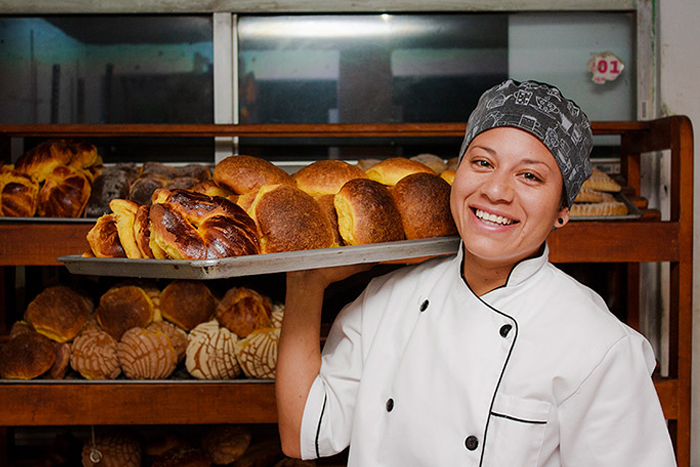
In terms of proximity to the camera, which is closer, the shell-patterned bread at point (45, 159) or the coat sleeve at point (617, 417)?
the coat sleeve at point (617, 417)

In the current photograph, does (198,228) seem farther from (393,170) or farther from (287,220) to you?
(393,170)

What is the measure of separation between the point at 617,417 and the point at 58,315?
162 cm

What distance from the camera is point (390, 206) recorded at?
114cm

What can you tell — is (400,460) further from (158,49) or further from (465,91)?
(158,49)

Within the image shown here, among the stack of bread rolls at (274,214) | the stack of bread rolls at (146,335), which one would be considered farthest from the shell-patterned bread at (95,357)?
the stack of bread rolls at (274,214)

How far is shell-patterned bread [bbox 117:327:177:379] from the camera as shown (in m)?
1.75

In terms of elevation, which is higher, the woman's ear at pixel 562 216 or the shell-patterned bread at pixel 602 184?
the shell-patterned bread at pixel 602 184

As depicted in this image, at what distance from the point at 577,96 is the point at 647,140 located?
0.45m

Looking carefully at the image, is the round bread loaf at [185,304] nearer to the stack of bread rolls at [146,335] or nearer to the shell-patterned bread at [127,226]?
the stack of bread rolls at [146,335]

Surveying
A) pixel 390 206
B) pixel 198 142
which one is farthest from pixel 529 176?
pixel 198 142

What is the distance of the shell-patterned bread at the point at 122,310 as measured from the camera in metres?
1.83

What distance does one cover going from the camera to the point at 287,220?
38.6 inches

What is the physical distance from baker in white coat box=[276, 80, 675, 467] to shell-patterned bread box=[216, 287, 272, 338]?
769 millimetres

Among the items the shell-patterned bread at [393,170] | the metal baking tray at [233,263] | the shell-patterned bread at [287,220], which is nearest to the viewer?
the metal baking tray at [233,263]
